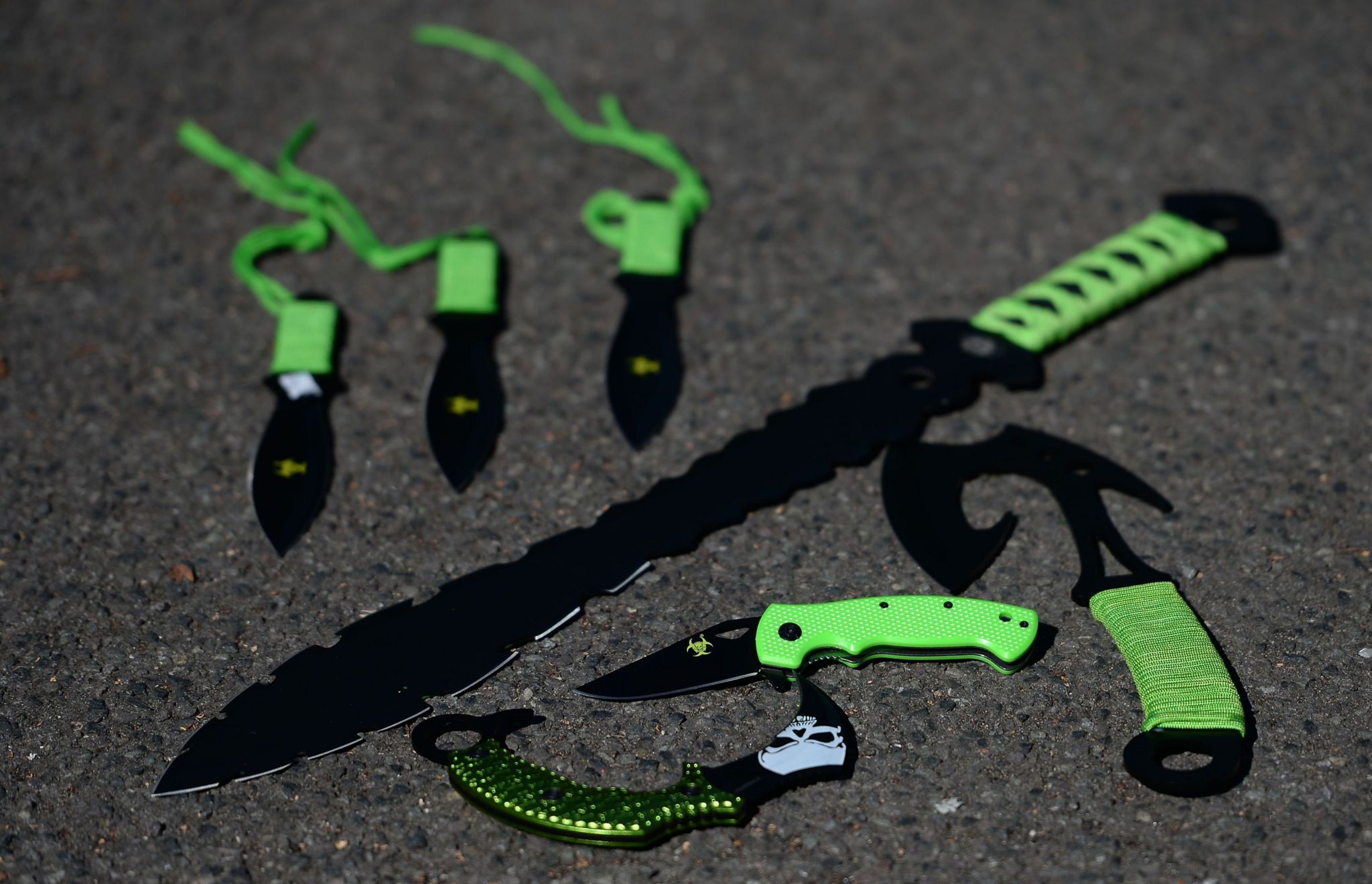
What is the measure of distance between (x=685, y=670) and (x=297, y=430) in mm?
966

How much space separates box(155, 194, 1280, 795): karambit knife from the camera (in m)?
2.12

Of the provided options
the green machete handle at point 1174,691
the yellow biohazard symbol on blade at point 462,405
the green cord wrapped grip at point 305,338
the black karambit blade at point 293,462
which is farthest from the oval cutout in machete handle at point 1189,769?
the green cord wrapped grip at point 305,338

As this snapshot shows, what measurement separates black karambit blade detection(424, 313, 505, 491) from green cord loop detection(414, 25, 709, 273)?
0.39 metres

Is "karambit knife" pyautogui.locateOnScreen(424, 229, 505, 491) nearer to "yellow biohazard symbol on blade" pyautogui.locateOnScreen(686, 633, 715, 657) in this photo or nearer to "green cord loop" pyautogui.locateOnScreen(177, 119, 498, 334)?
"green cord loop" pyautogui.locateOnScreen(177, 119, 498, 334)

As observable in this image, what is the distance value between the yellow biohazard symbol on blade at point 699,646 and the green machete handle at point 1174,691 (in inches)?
26.0

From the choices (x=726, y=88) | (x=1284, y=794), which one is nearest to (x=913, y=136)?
(x=726, y=88)

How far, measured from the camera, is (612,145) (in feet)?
11.3

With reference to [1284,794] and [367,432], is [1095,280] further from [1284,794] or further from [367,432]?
[367,432]

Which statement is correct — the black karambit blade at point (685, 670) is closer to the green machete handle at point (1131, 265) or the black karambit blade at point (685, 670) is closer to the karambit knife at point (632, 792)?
the karambit knife at point (632, 792)

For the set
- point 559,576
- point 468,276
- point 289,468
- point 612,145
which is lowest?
point 559,576

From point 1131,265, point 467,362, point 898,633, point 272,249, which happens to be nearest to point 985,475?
point 898,633

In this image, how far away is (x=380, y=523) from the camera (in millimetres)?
2510

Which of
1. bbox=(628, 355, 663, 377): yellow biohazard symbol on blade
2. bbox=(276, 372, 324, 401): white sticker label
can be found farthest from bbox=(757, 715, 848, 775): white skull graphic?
bbox=(276, 372, 324, 401): white sticker label

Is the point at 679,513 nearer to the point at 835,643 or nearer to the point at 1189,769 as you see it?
the point at 835,643
